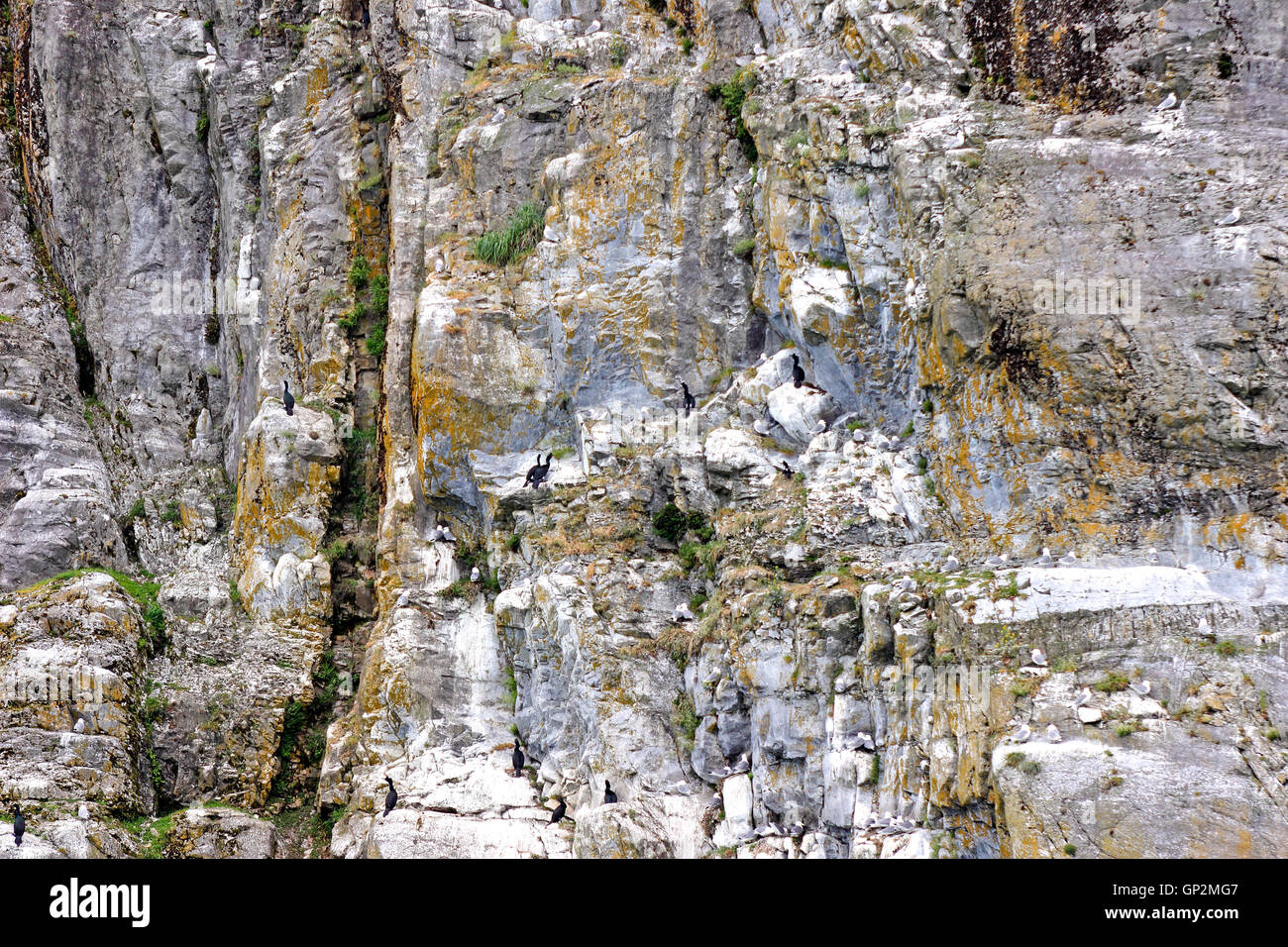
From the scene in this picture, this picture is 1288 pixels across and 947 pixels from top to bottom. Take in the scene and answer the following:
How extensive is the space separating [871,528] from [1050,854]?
18.8 feet

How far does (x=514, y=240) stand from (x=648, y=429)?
15.3 ft

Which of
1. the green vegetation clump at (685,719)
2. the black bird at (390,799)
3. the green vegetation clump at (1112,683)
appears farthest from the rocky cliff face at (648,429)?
the black bird at (390,799)

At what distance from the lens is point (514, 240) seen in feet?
75.4

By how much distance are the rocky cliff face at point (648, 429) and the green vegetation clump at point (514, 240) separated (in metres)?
0.11

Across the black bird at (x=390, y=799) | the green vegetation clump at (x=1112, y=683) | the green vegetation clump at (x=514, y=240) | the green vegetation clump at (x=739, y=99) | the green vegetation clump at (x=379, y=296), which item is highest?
the green vegetation clump at (x=739, y=99)

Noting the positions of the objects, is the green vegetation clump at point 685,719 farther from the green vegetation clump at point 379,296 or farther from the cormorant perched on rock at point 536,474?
the green vegetation clump at point 379,296

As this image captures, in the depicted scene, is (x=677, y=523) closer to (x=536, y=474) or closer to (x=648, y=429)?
(x=648, y=429)

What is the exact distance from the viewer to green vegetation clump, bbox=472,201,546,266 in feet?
75.2

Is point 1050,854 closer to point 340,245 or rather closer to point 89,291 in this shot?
point 340,245

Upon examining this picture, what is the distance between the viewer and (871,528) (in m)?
17.6

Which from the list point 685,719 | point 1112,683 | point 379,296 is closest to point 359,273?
point 379,296

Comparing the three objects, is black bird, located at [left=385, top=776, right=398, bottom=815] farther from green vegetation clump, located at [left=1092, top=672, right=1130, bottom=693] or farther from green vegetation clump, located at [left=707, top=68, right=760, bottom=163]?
green vegetation clump, located at [left=707, top=68, right=760, bottom=163]

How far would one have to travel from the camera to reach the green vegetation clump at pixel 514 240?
902 inches

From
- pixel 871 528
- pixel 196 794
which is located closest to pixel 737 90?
pixel 871 528
